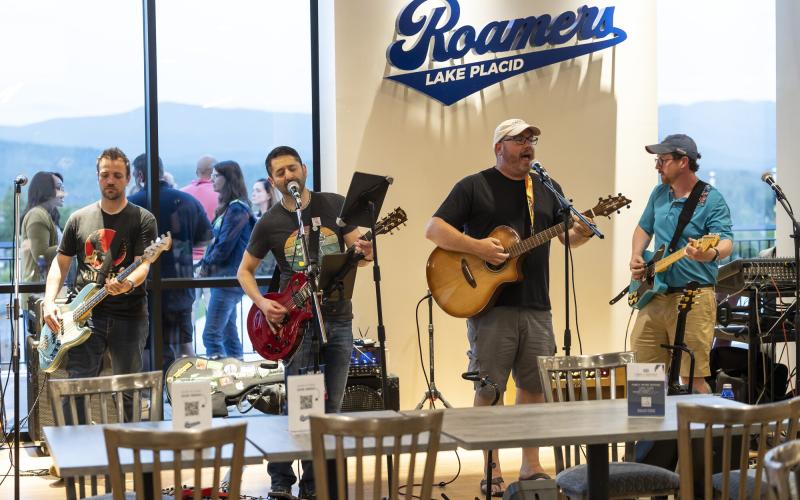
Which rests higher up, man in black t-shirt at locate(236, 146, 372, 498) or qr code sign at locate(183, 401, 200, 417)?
man in black t-shirt at locate(236, 146, 372, 498)

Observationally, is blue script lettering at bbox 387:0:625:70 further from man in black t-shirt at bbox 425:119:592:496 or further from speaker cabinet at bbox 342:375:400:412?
speaker cabinet at bbox 342:375:400:412

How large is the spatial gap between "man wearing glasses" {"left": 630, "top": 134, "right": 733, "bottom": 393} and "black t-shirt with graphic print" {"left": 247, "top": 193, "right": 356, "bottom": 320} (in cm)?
181

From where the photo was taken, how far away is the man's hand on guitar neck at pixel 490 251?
203 inches

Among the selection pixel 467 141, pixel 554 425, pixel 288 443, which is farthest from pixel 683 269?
pixel 288 443

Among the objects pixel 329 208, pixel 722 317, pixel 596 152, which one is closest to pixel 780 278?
pixel 722 317

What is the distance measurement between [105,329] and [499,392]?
2151 millimetres

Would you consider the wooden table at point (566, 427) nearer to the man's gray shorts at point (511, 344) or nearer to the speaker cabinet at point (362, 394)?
the man's gray shorts at point (511, 344)

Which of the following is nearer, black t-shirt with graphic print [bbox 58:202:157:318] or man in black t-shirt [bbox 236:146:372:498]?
man in black t-shirt [bbox 236:146:372:498]

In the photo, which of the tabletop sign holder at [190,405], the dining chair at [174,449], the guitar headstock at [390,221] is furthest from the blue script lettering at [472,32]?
the dining chair at [174,449]

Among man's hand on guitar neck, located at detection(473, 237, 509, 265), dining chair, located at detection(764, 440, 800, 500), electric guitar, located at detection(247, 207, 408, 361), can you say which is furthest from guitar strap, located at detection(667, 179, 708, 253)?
dining chair, located at detection(764, 440, 800, 500)

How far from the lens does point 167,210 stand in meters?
7.32

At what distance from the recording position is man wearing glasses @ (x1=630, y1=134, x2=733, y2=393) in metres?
5.63

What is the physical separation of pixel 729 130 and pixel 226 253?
4.23 metres

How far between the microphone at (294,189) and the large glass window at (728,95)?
14.3 ft
